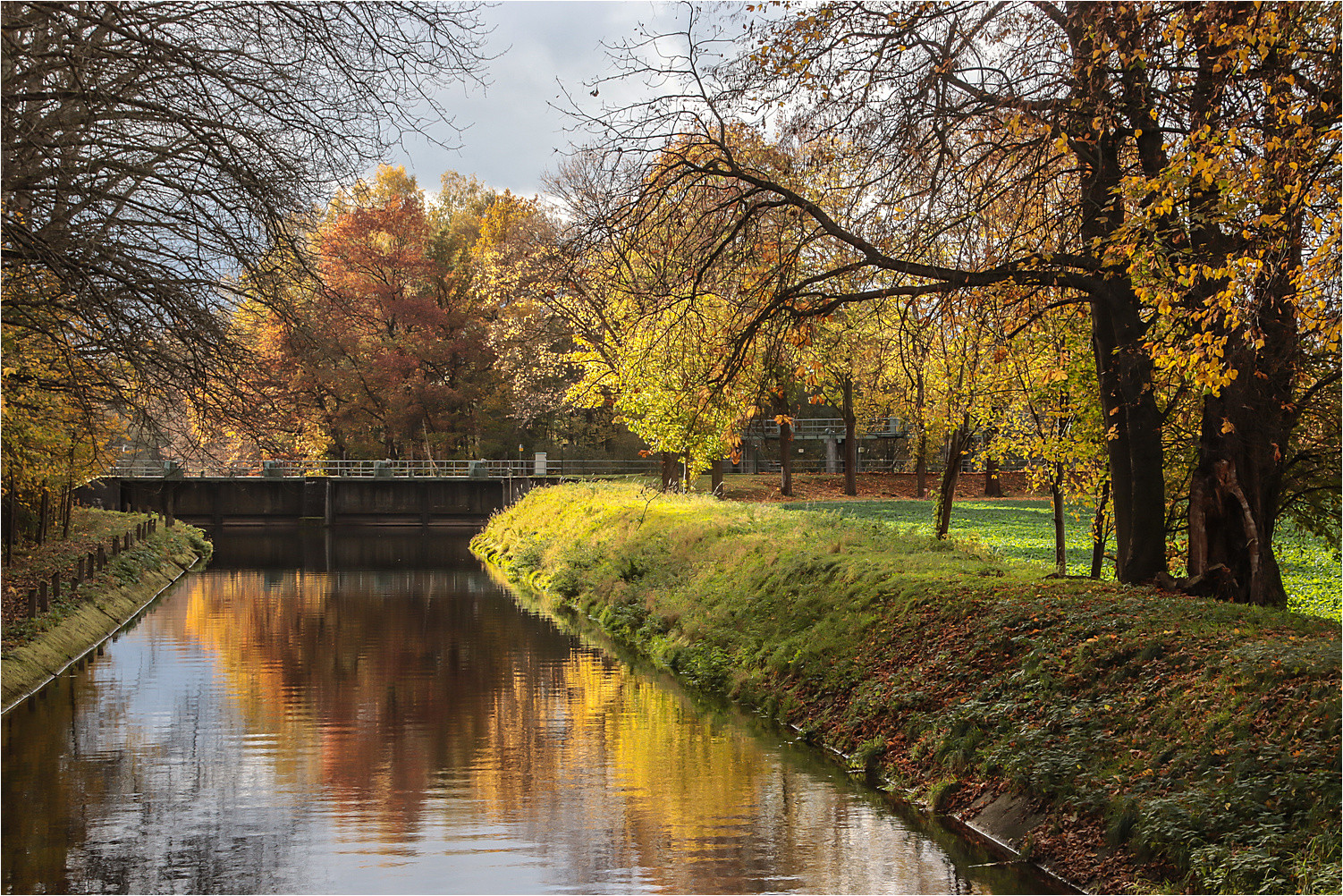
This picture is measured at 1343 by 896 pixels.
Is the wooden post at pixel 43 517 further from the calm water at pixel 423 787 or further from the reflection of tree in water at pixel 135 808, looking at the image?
the reflection of tree in water at pixel 135 808

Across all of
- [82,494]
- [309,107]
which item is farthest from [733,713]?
[82,494]

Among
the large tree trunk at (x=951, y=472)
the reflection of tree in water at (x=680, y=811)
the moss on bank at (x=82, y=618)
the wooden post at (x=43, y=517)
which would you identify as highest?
the large tree trunk at (x=951, y=472)

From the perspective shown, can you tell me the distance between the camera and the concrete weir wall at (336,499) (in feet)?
208

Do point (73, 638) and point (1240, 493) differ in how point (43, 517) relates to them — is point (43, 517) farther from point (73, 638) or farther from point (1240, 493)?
point (1240, 493)

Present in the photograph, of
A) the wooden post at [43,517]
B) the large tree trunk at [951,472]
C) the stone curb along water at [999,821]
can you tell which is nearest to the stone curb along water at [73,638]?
the wooden post at [43,517]

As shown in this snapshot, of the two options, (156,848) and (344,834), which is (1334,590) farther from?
(156,848)

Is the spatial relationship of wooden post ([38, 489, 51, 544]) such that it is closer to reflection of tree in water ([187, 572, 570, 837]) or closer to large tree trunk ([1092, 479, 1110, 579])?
reflection of tree in water ([187, 572, 570, 837])

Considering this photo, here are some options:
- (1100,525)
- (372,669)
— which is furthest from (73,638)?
(1100,525)

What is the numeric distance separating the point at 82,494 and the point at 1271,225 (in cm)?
5461

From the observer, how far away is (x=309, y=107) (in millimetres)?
11742

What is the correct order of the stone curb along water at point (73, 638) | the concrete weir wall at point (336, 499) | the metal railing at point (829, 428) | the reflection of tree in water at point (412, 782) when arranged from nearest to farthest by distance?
the reflection of tree in water at point (412, 782), the stone curb along water at point (73, 638), the metal railing at point (829, 428), the concrete weir wall at point (336, 499)

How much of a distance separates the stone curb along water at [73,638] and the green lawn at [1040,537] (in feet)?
48.8

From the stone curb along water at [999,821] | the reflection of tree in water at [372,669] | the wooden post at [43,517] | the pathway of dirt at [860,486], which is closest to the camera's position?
the stone curb along water at [999,821]

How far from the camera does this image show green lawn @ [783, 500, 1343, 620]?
17875 millimetres
